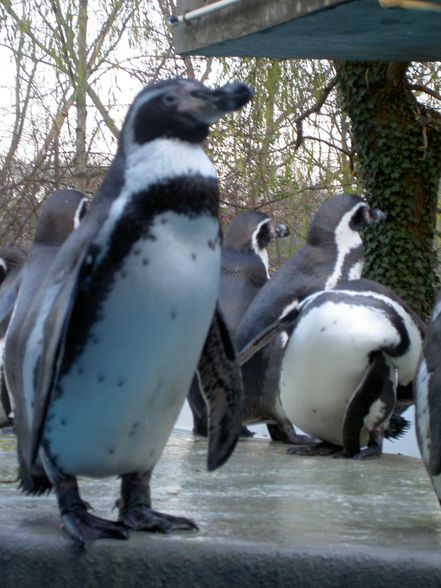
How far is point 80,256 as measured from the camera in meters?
1.58

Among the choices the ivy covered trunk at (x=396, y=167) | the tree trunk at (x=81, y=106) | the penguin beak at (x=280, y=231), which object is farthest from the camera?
the tree trunk at (x=81, y=106)

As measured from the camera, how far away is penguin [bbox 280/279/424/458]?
318 cm

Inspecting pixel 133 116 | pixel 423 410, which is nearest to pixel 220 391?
pixel 423 410

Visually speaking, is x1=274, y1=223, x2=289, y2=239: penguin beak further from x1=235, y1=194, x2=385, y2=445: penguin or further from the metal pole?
the metal pole

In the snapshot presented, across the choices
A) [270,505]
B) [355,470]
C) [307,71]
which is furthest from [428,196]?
[270,505]

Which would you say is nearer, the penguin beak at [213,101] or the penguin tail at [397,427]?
the penguin beak at [213,101]

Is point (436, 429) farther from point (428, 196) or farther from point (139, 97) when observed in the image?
point (428, 196)

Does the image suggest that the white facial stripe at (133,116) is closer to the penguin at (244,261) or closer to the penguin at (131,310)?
the penguin at (131,310)

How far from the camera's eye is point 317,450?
3.29 m

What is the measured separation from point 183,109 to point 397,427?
2.35 m

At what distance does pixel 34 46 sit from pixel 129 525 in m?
6.94

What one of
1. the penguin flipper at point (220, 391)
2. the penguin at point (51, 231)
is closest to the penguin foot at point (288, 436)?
the penguin at point (51, 231)

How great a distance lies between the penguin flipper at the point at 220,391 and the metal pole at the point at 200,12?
339 cm

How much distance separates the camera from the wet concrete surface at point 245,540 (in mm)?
1554
